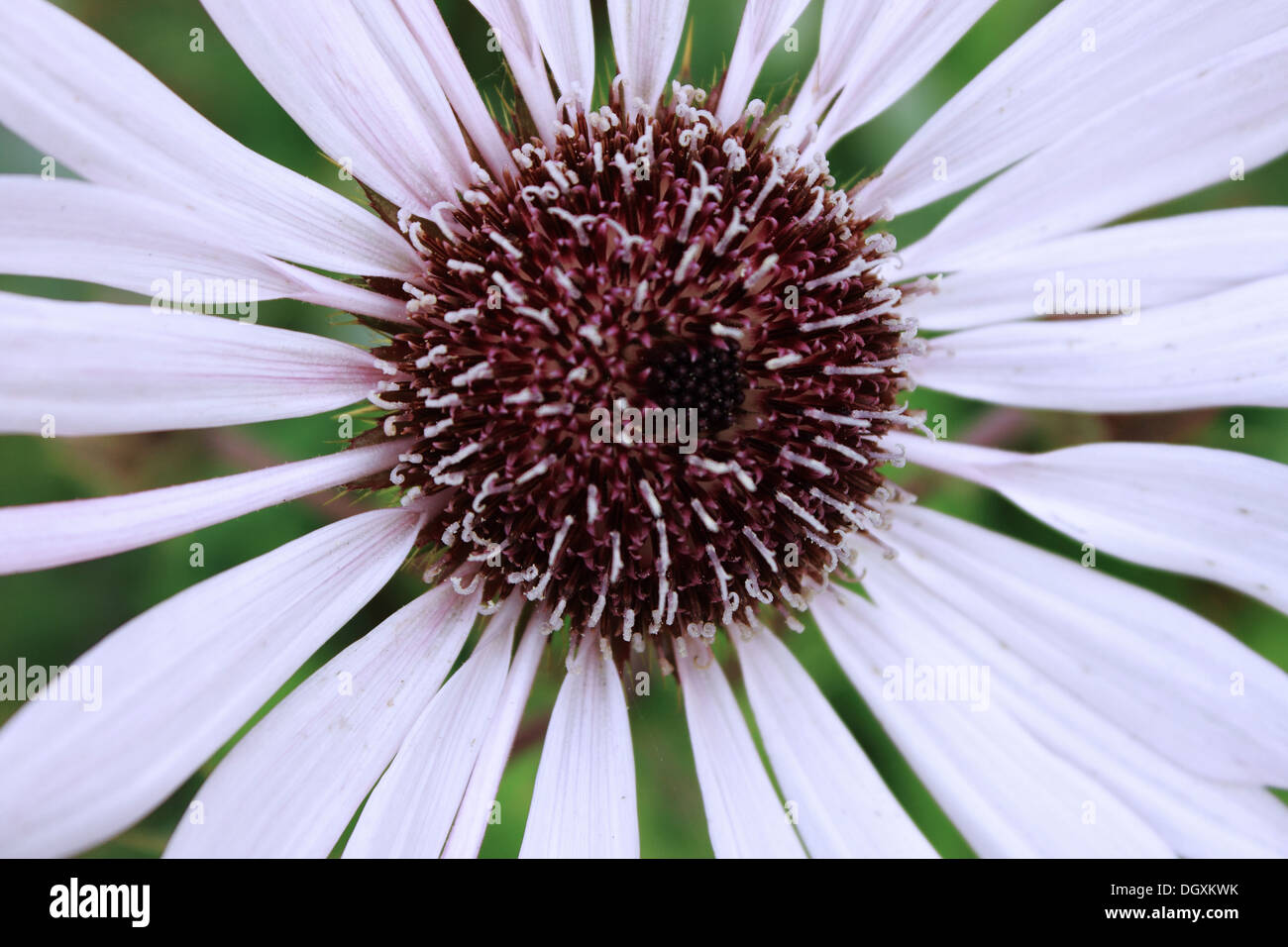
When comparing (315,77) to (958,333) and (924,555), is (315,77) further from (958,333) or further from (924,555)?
(924,555)

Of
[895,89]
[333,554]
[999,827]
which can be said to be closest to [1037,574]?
[999,827]

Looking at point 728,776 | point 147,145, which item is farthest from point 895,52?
point 728,776

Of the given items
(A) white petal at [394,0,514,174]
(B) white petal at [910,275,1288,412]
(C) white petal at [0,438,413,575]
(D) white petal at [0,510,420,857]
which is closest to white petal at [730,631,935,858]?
(B) white petal at [910,275,1288,412]

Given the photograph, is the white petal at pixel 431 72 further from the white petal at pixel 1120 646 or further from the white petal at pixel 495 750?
the white petal at pixel 1120 646

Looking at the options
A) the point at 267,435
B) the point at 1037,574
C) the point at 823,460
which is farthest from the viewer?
the point at 267,435

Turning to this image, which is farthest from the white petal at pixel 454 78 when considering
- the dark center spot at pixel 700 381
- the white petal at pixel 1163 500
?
the white petal at pixel 1163 500

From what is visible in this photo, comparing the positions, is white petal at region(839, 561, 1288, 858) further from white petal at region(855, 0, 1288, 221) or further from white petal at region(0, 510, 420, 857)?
white petal at region(0, 510, 420, 857)
